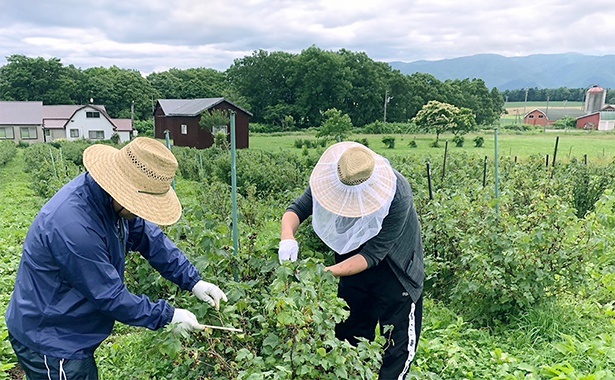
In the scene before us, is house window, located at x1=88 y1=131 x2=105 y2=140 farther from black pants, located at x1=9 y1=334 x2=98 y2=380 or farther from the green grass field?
black pants, located at x1=9 y1=334 x2=98 y2=380

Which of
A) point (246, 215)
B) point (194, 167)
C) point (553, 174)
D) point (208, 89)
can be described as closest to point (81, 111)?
point (208, 89)

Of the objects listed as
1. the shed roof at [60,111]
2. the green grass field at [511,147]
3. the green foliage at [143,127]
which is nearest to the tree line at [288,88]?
the green foliage at [143,127]

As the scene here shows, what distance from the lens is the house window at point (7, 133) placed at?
1179 inches

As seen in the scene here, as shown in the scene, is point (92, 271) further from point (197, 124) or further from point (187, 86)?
point (187, 86)

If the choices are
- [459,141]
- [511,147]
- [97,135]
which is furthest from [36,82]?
[511,147]

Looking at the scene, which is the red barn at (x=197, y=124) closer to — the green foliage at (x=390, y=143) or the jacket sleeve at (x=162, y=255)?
the green foliage at (x=390, y=143)

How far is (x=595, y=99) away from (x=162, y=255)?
7710cm

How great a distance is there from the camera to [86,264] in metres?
1.62

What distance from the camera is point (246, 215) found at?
262 inches

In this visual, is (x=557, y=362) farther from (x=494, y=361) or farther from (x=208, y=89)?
(x=208, y=89)

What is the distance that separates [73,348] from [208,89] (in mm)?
48243

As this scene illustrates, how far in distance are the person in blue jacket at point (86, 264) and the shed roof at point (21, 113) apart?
33592mm

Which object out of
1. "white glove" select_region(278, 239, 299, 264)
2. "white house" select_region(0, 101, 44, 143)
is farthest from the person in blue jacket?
"white house" select_region(0, 101, 44, 143)

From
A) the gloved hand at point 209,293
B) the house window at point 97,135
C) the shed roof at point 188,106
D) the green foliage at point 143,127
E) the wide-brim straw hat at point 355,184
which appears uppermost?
the shed roof at point 188,106
